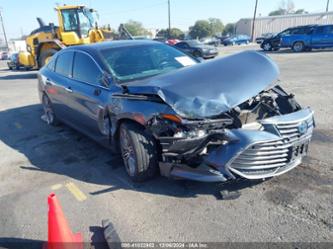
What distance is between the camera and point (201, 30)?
90.4m

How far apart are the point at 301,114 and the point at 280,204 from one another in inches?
40.8

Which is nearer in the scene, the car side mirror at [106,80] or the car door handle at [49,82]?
the car side mirror at [106,80]

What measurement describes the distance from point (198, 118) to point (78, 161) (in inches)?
92.1

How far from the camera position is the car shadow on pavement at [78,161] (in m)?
3.55

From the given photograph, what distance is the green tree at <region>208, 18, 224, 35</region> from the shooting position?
93412 millimetres

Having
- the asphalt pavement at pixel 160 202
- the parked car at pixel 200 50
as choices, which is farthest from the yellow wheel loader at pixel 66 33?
the asphalt pavement at pixel 160 202

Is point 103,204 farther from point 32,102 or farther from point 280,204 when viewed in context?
point 32,102

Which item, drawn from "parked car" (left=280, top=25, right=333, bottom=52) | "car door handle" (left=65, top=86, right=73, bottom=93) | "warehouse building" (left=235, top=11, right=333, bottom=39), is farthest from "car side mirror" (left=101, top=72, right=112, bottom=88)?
"warehouse building" (left=235, top=11, right=333, bottom=39)

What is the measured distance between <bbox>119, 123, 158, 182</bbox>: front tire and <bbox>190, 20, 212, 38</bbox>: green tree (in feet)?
294

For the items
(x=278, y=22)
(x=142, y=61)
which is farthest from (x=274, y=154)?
(x=278, y=22)

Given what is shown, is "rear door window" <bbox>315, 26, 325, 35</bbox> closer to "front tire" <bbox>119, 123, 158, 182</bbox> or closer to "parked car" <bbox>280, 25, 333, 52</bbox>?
"parked car" <bbox>280, 25, 333, 52</bbox>

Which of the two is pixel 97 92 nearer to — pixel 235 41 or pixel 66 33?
pixel 66 33

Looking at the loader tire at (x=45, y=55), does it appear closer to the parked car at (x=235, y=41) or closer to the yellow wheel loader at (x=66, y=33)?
the yellow wheel loader at (x=66, y=33)

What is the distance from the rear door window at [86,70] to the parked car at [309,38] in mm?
21321
